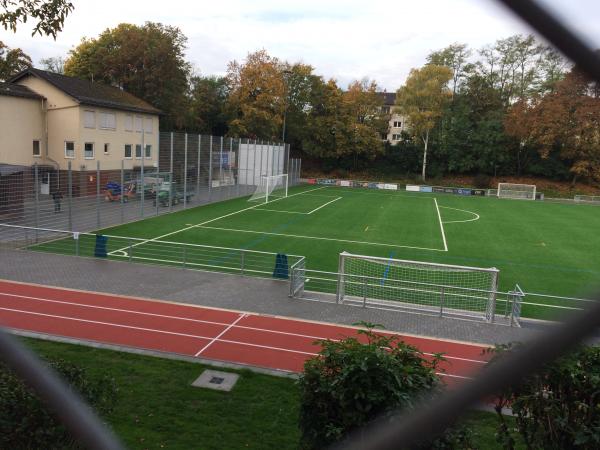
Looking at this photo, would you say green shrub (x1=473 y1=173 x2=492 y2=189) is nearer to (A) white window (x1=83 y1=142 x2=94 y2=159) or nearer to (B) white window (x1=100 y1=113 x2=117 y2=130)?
(B) white window (x1=100 y1=113 x2=117 y2=130)

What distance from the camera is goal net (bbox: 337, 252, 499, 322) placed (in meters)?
12.5

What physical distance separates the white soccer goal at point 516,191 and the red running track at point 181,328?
1758 inches

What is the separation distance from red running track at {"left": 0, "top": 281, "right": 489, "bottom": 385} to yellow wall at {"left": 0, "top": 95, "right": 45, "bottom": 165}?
21.1 metres

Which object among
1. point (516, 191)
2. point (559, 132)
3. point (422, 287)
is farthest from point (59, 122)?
point (559, 132)

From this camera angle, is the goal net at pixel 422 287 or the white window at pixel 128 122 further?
the white window at pixel 128 122

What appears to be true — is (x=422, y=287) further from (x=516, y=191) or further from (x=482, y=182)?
(x=482, y=182)

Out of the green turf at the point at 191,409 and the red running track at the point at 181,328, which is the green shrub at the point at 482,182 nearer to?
the red running track at the point at 181,328

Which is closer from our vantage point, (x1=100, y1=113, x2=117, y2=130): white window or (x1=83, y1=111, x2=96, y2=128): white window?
(x1=83, y1=111, x2=96, y2=128): white window

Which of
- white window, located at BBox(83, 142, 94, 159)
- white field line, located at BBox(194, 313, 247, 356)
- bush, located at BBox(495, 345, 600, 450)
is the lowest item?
white field line, located at BBox(194, 313, 247, 356)

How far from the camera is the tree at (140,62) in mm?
43031

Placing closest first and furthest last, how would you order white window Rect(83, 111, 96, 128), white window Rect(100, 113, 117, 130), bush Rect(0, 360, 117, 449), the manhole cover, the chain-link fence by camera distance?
1. bush Rect(0, 360, 117, 449)
2. the manhole cover
3. the chain-link fence
4. white window Rect(83, 111, 96, 128)
5. white window Rect(100, 113, 117, 130)

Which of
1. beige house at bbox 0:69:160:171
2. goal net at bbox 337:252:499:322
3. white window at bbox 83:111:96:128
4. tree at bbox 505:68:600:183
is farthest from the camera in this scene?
tree at bbox 505:68:600:183

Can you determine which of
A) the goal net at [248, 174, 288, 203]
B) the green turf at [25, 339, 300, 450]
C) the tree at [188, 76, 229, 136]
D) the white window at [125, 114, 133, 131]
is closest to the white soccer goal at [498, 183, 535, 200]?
the goal net at [248, 174, 288, 203]

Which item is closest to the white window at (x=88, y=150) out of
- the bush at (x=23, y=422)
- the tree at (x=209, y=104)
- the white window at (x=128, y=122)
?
the white window at (x=128, y=122)
